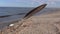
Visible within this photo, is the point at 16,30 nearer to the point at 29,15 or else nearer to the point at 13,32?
the point at 13,32

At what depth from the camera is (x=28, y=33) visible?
11.2 ft

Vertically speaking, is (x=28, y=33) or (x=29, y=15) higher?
(x=29, y=15)

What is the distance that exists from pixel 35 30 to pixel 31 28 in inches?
6.6

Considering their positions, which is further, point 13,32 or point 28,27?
point 28,27

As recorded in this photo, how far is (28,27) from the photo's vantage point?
374 cm

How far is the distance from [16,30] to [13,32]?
0.11 m

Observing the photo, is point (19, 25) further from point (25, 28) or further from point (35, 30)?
point (35, 30)

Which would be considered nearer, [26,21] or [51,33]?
[51,33]

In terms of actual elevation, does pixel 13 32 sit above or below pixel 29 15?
below

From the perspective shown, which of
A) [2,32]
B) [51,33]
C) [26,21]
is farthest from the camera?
[26,21]

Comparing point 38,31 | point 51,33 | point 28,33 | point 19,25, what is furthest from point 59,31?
point 19,25

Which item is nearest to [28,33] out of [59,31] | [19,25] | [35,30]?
[35,30]

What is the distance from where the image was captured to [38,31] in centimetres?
351

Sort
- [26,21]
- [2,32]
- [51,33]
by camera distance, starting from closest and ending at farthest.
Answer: [51,33], [2,32], [26,21]
